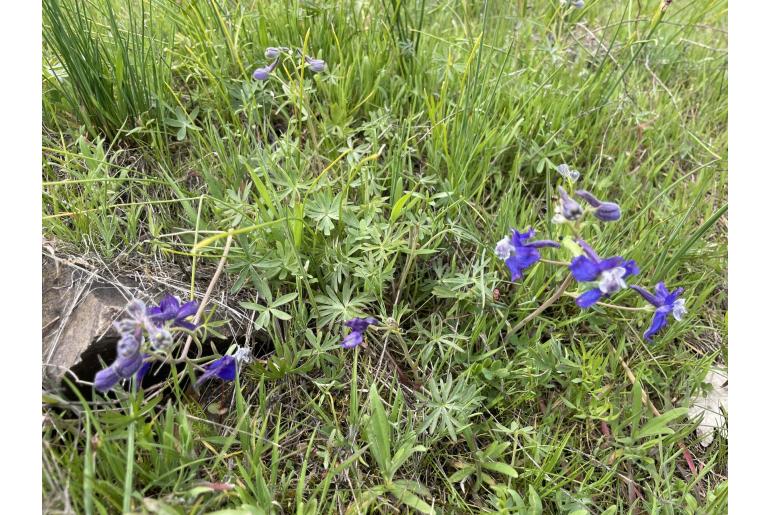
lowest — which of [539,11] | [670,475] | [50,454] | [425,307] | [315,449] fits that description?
[670,475]

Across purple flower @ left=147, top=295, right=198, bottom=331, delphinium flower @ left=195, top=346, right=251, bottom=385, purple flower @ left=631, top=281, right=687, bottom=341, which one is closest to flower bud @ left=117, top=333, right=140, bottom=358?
purple flower @ left=147, top=295, right=198, bottom=331

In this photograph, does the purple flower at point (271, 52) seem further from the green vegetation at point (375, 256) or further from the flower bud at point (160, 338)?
the flower bud at point (160, 338)

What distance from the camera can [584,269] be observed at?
167 cm

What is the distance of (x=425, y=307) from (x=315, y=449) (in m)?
0.73

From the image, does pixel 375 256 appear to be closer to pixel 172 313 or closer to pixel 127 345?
pixel 172 313

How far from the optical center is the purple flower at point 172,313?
169 cm

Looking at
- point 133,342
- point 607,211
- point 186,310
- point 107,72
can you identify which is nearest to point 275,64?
point 107,72

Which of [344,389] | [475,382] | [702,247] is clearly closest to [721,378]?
[702,247]

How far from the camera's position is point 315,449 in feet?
6.66

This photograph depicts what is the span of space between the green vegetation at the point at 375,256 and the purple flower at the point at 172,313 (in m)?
0.23

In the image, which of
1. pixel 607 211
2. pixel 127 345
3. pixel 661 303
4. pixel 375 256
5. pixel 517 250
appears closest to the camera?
pixel 127 345

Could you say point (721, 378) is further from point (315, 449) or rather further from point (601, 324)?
point (315, 449)

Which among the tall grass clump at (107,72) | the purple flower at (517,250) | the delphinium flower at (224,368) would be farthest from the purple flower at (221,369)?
the tall grass clump at (107,72)

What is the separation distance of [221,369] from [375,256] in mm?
704
